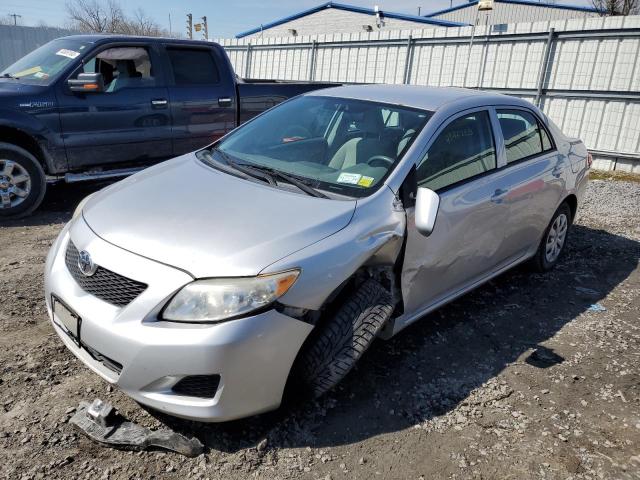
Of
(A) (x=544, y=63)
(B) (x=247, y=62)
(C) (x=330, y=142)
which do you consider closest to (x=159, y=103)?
(C) (x=330, y=142)

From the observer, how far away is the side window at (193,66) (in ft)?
20.6

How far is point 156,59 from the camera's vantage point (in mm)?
6129

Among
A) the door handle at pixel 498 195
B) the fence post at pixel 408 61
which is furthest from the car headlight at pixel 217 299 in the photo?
the fence post at pixel 408 61

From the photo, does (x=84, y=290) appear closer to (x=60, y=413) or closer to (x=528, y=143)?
(x=60, y=413)

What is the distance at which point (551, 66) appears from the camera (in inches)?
392

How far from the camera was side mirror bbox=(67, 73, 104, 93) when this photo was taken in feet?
17.6

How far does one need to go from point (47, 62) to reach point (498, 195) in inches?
205

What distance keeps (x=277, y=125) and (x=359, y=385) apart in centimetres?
196

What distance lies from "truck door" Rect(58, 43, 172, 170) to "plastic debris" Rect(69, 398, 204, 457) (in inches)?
156

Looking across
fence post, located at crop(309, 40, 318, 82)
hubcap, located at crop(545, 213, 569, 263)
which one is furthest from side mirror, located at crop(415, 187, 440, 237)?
fence post, located at crop(309, 40, 318, 82)

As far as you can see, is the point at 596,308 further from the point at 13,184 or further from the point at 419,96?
the point at 13,184

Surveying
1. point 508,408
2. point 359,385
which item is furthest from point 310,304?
point 508,408

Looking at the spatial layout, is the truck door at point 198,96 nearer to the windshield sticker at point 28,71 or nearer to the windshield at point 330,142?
the windshield sticker at point 28,71

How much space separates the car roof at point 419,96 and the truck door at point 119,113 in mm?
2868
